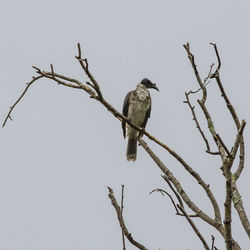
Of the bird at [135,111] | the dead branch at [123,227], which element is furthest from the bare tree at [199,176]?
the bird at [135,111]

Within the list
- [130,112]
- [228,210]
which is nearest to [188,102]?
[228,210]

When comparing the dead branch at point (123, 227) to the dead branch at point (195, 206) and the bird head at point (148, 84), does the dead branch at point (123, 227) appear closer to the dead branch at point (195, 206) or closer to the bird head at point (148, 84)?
the dead branch at point (195, 206)

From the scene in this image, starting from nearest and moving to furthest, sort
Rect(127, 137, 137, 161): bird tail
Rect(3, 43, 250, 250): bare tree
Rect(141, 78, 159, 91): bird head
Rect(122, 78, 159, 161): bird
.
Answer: Rect(3, 43, 250, 250): bare tree, Rect(122, 78, 159, 161): bird, Rect(127, 137, 137, 161): bird tail, Rect(141, 78, 159, 91): bird head

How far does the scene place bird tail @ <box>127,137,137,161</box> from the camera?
373 inches

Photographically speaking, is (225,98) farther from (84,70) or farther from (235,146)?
(84,70)

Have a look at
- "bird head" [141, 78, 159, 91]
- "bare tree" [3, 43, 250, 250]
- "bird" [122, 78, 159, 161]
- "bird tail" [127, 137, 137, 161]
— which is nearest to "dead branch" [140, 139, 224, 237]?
"bare tree" [3, 43, 250, 250]

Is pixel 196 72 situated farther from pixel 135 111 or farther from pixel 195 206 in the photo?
pixel 135 111

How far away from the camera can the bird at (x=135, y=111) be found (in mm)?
9219

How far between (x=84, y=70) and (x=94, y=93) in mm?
478

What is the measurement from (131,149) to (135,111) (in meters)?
0.80

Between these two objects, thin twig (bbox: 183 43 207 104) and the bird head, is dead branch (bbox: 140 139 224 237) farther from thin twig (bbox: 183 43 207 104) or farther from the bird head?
the bird head

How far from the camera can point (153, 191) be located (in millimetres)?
3912

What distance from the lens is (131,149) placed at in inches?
373

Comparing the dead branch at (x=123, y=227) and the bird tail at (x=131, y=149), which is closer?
the dead branch at (x=123, y=227)
